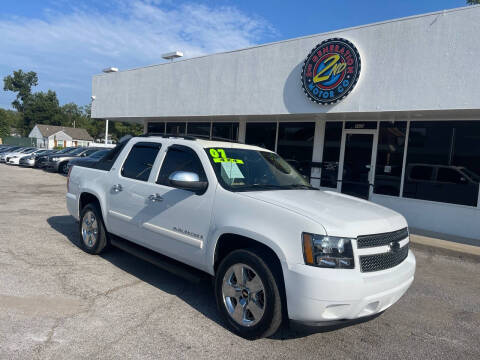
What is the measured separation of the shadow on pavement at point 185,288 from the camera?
122 inches

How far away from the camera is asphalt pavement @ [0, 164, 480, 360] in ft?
10.0

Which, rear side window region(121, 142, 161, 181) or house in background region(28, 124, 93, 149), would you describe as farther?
house in background region(28, 124, 93, 149)

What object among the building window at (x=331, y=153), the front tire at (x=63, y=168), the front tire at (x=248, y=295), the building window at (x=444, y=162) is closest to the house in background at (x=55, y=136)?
the front tire at (x=63, y=168)

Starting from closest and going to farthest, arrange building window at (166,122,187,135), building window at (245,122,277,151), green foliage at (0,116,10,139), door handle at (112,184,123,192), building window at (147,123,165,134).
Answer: door handle at (112,184,123,192)
building window at (245,122,277,151)
building window at (166,122,187,135)
building window at (147,123,165,134)
green foliage at (0,116,10,139)

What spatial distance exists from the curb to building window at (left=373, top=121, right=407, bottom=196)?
2289 mm

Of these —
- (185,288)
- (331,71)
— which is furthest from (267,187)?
(331,71)

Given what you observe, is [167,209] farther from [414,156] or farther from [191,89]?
[191,89]

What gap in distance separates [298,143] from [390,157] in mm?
2925

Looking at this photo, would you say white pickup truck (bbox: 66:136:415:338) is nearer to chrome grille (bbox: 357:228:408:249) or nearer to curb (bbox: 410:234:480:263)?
chrome grille (bbox: 357:228:408:249)

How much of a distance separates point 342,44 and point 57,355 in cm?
899

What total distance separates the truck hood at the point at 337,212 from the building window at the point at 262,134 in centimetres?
867

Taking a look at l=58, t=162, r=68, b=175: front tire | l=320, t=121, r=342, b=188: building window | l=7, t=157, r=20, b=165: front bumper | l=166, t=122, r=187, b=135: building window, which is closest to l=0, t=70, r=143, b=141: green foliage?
l=7, t=157, r=20, b=165: front bumper

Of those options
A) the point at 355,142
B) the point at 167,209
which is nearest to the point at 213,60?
the point at 355,142

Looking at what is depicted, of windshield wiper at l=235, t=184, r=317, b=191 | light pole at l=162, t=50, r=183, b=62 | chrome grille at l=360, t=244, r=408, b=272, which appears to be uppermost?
light pole at l=162, t=50, r=183, b=62
